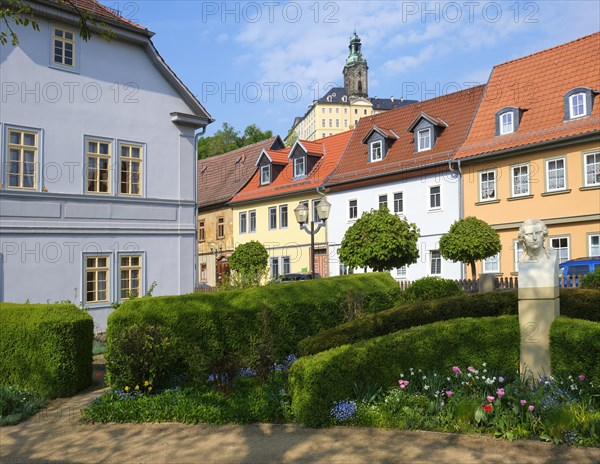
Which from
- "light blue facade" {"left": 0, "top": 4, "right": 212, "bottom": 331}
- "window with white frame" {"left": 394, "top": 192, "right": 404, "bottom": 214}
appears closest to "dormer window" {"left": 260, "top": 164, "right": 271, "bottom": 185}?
"window with white frame" {"left": 394, "top": 192, "right": 404, "bottom": 214}

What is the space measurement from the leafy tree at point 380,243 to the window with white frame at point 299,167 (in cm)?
1595

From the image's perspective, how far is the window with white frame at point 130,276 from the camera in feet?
54.8

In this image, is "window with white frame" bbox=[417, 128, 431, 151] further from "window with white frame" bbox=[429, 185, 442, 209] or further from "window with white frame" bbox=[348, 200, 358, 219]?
"window with white frame" bbox=[348, 200, 358, 219]

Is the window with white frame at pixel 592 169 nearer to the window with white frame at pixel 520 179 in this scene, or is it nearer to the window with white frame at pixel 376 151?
the window with white frame at pixel 520 179

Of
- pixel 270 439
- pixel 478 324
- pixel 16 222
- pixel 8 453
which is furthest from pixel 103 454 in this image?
pixel 16 222

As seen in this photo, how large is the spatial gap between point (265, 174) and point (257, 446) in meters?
34.6

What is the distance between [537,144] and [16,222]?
19.8 meters

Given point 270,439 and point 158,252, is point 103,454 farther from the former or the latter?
point 158,252

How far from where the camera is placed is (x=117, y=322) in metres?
8.96

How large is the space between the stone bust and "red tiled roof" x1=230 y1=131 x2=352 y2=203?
26.7 metres

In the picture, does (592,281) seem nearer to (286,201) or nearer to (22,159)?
(22,159)

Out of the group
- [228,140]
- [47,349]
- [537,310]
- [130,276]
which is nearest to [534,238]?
[537,310]

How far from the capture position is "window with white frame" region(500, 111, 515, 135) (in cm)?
2625

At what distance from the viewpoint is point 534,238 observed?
7801 mm
